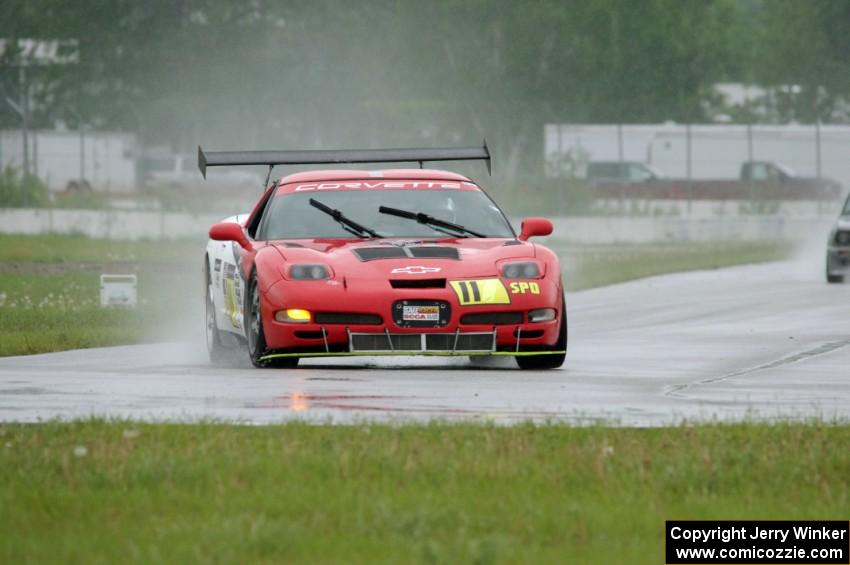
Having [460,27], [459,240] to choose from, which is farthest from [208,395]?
[460,27]

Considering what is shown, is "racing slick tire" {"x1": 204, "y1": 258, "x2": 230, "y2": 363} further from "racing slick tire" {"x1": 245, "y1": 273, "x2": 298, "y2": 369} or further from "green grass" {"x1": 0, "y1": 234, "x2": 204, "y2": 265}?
"green grass" {"x1": 0, "y1": 234, "x2": 204, "y2": 265}

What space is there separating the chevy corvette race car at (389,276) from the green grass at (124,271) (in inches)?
106

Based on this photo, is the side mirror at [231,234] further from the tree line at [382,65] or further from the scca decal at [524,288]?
the tree line at [382,65]

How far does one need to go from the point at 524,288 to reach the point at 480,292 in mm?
320

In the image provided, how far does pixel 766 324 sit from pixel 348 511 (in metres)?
12.0

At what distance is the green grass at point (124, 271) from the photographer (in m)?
18.1

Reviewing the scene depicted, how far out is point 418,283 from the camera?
12945 mm

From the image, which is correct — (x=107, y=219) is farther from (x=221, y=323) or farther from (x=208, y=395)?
(x=208, y=395)

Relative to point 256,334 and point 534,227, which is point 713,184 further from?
point 256,334

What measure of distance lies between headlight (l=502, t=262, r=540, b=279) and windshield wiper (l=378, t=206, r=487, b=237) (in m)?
0.91

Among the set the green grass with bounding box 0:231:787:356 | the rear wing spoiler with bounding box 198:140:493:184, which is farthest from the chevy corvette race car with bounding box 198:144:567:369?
the green grass with bounding box 0:231:787:356

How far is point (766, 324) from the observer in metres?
18.6

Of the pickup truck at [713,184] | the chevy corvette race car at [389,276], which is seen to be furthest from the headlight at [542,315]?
the pickup truck at [713,184]

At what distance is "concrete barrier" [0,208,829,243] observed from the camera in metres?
43.0
